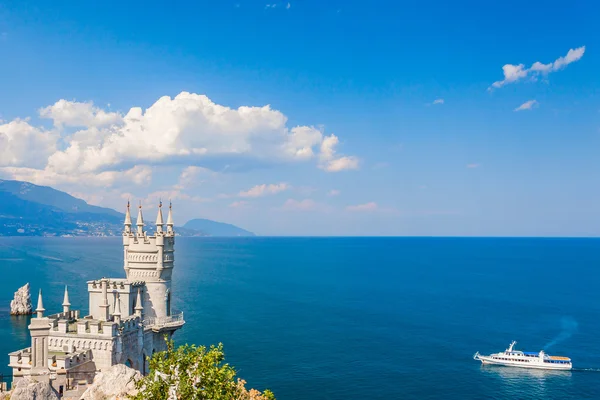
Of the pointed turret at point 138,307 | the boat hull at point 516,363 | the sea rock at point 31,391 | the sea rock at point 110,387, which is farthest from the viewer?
the boat hull at point 516,363

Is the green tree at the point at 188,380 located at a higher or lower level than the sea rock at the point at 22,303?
higher

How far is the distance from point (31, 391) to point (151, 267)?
18.5 m

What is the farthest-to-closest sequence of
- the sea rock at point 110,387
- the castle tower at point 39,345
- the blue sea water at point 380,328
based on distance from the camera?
the blue sea water at point 380,328 → the castle tower at point 39,345 → the sea rock at point 110,387

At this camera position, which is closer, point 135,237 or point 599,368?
point 135,237

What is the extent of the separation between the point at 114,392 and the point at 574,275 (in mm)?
197969

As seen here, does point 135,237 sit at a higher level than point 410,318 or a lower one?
higher

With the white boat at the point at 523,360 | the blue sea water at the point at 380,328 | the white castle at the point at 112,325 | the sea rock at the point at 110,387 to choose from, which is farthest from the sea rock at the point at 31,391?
the white boat at the point at 523,360

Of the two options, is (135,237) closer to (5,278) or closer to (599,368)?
(599,368)

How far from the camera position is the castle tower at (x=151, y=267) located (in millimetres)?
40625

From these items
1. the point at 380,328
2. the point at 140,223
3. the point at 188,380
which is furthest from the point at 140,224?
the point at 380,328

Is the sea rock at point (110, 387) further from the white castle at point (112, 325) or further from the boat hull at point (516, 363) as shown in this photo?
the boat hull at point (516, 363)

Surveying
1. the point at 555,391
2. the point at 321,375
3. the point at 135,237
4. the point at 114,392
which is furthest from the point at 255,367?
the point at 114,392

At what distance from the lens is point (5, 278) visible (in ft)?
504

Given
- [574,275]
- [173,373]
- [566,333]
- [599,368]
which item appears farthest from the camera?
[574,275]
